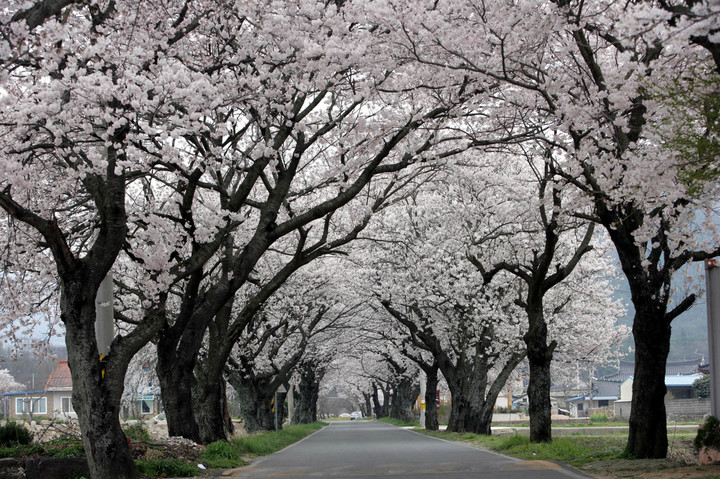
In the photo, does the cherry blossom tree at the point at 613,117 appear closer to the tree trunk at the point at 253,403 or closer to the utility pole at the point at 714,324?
the utility pole at the point at 714,324

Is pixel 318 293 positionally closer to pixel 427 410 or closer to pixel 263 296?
pixel 427 410

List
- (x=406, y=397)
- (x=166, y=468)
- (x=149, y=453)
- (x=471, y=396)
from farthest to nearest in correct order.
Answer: (x=406, y=397) → (x=471, y=396) → (x=149, y=453) → (x=166, y=468)

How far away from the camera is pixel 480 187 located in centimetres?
2486

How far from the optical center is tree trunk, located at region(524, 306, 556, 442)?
17734 mm

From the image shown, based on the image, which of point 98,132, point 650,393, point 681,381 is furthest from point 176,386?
point 681,381

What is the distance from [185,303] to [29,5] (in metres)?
7.95

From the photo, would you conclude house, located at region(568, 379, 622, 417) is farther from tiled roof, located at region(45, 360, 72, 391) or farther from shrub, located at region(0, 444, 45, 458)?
shrub, located at region(0, 444, 45, 458)

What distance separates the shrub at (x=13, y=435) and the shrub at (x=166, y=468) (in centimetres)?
279

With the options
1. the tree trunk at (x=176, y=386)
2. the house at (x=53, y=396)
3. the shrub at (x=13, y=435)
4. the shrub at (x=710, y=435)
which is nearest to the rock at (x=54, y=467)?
the shrub at (x=13, y=435)

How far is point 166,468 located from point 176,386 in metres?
2.90

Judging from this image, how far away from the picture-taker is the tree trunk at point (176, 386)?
15.5 metres

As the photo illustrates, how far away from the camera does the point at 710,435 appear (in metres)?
11.3

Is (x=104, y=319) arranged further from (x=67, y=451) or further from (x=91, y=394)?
(x=67, y=451)

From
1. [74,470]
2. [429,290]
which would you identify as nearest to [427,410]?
[429,290]
